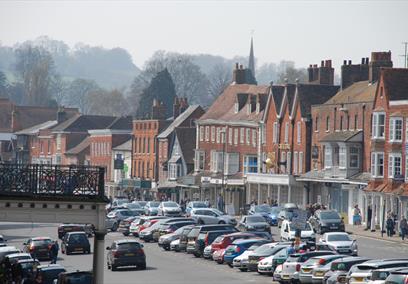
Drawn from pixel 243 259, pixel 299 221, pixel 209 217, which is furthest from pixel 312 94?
pixel 243 259

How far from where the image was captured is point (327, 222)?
281 ft

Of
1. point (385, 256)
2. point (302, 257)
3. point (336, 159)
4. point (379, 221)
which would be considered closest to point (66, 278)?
point (302, 257)

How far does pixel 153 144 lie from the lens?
15150 cm

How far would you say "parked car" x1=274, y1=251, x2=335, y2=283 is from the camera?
56000 millimetres

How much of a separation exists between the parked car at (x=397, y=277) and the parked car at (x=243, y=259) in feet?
58.6

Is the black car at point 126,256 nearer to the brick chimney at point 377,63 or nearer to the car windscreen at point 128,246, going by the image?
the car windscreen at point 128,246

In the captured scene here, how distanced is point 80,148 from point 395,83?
89.9 m

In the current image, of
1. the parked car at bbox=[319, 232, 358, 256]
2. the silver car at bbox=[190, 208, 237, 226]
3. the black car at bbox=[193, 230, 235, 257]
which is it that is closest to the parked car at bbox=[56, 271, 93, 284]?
the parked car at bbox=[319, 232, 358, 256]

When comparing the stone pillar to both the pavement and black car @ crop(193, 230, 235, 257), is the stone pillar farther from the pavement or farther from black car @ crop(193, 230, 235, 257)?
the pavement

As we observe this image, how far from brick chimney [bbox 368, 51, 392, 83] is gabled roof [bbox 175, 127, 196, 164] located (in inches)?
1628

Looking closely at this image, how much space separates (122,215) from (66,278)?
173ft

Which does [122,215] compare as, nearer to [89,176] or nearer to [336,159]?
[336,159]

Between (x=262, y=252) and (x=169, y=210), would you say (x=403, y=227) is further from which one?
(x=169, y=210)

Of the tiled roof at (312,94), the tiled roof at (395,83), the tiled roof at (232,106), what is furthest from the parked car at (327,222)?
the tiled roof at (232,106)
